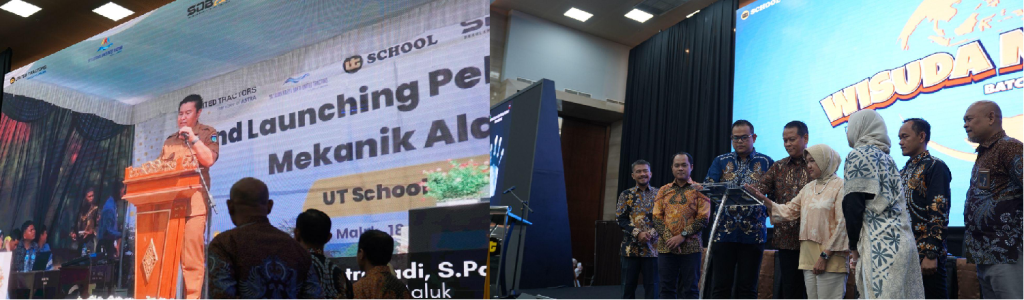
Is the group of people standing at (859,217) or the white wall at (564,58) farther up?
the white wall at (564,58)

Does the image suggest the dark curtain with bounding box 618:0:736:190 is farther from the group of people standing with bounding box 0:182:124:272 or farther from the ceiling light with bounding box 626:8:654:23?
the group of people standing with bounding box 0:182:124:272

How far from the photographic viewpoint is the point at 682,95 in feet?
22.4

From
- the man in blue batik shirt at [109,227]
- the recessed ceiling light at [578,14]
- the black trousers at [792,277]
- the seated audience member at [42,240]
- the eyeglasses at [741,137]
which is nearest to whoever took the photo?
the black trousers at [792,277]

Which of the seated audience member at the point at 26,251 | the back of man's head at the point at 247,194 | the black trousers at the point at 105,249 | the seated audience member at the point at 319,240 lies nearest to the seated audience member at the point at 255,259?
the back of man's head at the point at 247,194

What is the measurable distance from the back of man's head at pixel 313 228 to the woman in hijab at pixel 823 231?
1627 mm

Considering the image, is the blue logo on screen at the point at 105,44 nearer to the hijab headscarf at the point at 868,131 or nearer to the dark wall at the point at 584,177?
the hijab headscarf at the point at 868,131

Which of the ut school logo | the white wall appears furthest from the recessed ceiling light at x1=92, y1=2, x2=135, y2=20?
the ut school logo

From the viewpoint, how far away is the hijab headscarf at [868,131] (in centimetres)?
188

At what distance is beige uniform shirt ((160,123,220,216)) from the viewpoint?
3.52 meters

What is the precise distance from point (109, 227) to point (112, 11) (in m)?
2.84

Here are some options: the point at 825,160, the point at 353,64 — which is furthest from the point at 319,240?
the point at 825,160

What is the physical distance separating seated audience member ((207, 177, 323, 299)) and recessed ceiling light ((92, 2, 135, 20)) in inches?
210

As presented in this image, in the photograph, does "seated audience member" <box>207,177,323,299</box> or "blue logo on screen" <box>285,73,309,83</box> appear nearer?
"seated audience member" <box>207,177,323,299</box>

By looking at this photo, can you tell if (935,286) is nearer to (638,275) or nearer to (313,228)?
(638,275)
